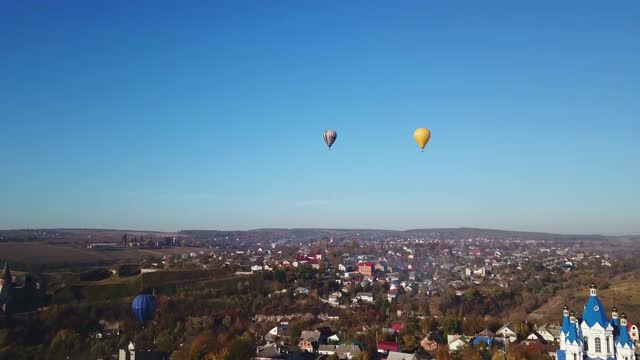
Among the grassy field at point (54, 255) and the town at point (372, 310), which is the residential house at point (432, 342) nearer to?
the town at point (372, 310)

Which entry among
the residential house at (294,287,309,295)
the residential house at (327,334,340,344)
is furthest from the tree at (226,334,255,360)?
the residential house at (294,287,309,295)

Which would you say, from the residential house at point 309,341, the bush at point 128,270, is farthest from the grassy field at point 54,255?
the residential house at point 309,341

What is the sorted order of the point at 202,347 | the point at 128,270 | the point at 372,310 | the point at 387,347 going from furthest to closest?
1. the point at 128,270
2. the point at 372,310
3. the point at 387,347
4. the point at 202,347

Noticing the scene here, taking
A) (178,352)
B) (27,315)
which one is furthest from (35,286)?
(178,352)

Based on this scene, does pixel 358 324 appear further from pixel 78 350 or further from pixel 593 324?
pixel 593 324

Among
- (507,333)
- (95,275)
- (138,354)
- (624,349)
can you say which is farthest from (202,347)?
(95,275)

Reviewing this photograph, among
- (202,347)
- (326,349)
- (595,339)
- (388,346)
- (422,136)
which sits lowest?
(326,349)

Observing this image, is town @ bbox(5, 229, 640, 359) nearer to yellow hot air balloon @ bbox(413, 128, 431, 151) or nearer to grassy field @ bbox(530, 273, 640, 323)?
grassy field @ bbox(530, 273, 640, 323)

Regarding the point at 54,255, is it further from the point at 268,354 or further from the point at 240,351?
the point at 240,351
